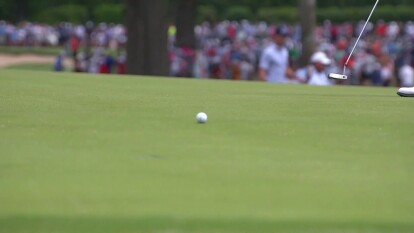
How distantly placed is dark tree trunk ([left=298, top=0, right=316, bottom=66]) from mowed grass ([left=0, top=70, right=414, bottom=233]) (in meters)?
22.5

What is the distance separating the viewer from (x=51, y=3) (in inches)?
2904

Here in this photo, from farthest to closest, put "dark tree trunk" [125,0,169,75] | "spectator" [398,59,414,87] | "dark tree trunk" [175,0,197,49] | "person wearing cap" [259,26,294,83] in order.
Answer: "dark tree trunk" [175,0,197,49], "spectator" [398,59,414,87], "dark tree trunk" [125,0,169,75], "person wearing cap" [259,26,294,83]

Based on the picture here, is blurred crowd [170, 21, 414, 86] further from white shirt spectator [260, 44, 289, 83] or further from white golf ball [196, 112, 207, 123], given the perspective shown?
white golf ball [196, 112, 207, 123]

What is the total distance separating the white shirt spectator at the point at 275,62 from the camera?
18672 millimetres

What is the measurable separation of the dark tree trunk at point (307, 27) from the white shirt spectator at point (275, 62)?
13.3 metres

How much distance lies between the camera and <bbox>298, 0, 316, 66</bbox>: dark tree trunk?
32406 millimetres

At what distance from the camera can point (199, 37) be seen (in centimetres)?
5597

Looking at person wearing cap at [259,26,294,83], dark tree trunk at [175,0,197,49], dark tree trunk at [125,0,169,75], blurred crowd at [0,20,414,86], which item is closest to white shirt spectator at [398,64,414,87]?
blurred crowd at [0,20,414,86]

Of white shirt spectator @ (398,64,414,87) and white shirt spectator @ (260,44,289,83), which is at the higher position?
white shirt spectator @ (260,44,289,83)

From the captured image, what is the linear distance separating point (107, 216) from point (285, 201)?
1048 mm

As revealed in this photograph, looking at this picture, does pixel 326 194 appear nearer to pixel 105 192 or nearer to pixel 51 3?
pixel 105 192

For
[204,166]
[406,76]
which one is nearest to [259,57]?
[406,76]

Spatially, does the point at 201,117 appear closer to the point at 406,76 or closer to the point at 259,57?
the point at 406,76

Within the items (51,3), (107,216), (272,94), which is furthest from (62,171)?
(51,3)
